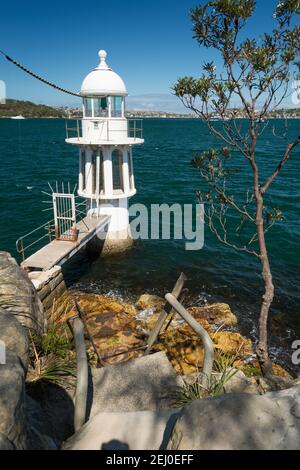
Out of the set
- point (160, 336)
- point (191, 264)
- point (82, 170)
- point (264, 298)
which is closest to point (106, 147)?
point (82, 170)

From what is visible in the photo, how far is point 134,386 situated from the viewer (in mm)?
7648

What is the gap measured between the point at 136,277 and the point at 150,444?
15281 mm

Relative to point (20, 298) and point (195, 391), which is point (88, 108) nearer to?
point (20, 298)

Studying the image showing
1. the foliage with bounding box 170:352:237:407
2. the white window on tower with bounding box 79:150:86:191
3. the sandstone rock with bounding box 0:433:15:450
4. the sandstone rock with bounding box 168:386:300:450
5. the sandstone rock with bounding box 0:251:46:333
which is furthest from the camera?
the white window on tower with bounding box 79:150:86:191

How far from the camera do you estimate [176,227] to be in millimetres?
28875

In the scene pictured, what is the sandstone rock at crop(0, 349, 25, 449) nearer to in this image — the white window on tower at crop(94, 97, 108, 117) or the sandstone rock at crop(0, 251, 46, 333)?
the sandstone rock at crop(0, 251, 46, 333)

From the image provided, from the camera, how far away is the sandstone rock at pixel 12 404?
14.0 ft

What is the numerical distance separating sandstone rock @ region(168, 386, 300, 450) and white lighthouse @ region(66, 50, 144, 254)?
56.1ft

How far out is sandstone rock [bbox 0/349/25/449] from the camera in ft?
14.0

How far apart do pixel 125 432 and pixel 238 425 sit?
7.07ft

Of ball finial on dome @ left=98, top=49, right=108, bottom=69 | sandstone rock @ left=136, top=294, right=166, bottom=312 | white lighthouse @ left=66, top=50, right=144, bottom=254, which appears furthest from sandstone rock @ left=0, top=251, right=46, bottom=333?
ball finial on dome @ left=98, top=49, right=108, bottom=69

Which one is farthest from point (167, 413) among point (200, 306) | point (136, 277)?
point (136, 277)

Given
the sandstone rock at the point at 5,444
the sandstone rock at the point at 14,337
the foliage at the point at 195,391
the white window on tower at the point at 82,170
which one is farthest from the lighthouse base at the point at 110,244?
the sandstone rock at the point at 5,444

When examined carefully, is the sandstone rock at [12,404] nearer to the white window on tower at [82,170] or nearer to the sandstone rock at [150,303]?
the sandstone rock at [150,303]
